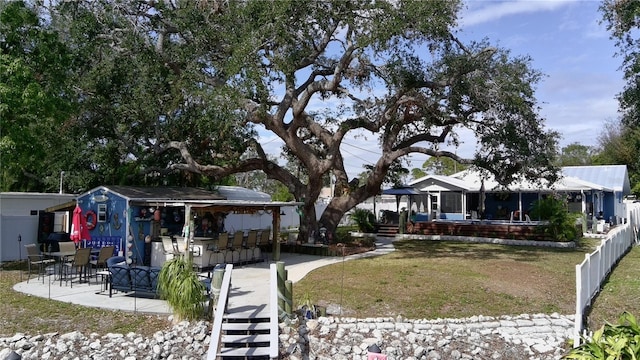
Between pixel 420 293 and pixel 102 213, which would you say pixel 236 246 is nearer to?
pixel 102 213

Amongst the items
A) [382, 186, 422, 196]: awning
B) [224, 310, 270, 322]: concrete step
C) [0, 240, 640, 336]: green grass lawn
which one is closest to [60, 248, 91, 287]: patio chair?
[0, 240, 640, 336]: green grass lawn

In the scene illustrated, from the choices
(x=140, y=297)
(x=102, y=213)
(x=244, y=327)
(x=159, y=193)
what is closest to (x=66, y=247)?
(x=102, y=213)

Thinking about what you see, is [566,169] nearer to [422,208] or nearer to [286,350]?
[422,208]

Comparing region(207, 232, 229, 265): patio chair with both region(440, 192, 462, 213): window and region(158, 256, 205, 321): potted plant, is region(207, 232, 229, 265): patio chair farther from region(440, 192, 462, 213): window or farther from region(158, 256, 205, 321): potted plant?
region(440, 192, 462, 213): window

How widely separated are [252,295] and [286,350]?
8.11ft

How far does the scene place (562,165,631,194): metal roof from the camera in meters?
32.4

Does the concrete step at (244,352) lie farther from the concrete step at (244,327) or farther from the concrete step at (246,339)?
the concrete step at (244,327)

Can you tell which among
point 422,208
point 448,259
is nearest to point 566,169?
point 422,208

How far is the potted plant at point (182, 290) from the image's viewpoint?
10180mm

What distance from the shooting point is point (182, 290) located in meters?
10.2

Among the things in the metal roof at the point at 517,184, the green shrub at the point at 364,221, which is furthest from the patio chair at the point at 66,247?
the metal roof at the point at 517,184

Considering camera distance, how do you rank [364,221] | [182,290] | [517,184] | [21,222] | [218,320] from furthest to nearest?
[364,221], [517,184], [21,222], [182,290], [218,320]

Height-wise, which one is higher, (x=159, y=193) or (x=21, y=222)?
(x=159, y=193)

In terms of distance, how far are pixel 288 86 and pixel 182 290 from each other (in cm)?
1083
